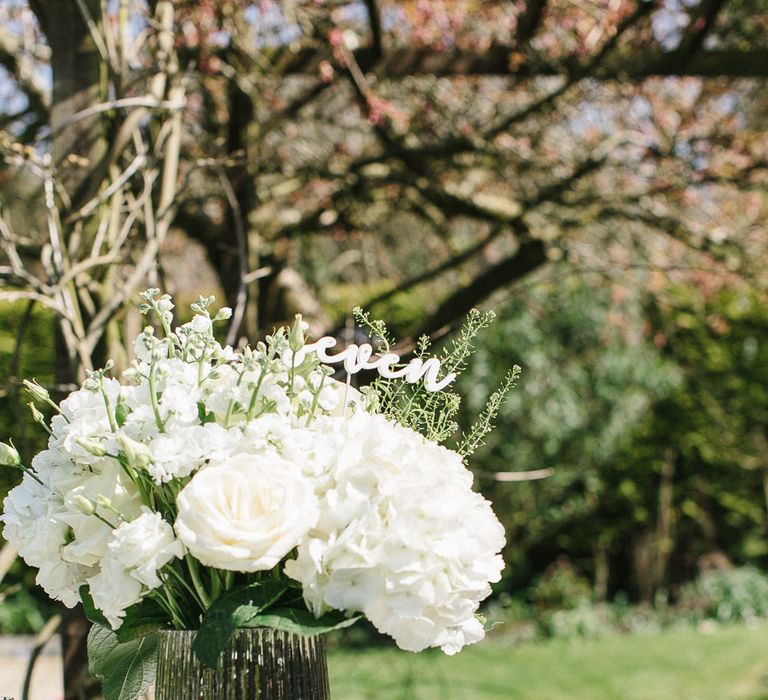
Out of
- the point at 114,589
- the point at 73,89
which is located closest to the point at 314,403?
the point at 114,589

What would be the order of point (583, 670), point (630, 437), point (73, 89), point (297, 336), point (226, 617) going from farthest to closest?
point (630, 437) < point (583, 670) < point (73, 89) < point (297, 336) < point (226, 617)

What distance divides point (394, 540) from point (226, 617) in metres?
0.20

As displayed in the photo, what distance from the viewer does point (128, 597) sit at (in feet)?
3.61

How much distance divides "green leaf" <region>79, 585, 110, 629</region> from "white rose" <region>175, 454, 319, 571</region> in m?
0.21

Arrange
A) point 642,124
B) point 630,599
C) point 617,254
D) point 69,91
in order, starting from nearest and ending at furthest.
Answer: point 69,91
point 642,124
point 617,254
point 630,599

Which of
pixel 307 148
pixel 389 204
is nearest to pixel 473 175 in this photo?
pixel 389 204

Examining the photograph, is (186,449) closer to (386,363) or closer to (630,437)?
(386,363)

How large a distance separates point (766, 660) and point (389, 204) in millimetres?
3503

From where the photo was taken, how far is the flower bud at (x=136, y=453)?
3.51 feet

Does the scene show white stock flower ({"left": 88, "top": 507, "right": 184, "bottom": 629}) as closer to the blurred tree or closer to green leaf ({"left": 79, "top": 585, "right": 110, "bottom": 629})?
green leaf ({"left": 79, "top": 585, "right": 110, "bottom": 629})

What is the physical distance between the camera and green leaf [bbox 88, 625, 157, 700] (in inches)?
48.6

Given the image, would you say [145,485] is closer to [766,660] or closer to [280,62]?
[280,62]

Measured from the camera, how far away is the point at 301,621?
1073 mm

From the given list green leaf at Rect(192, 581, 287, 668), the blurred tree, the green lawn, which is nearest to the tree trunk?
green leaf at Rect(192, 581, 287, 668)
